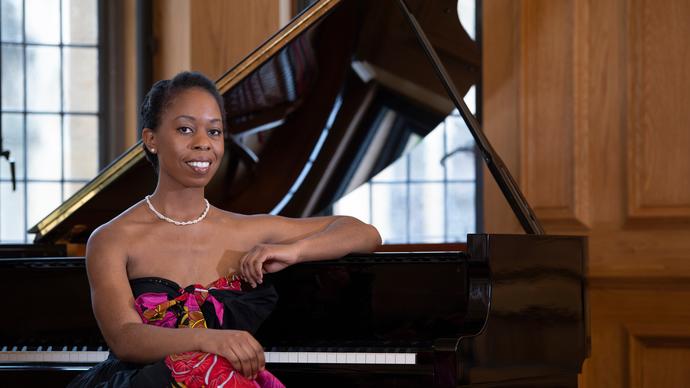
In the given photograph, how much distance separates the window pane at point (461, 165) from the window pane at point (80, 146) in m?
1.90

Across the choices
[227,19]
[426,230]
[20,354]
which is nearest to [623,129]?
[426,230]

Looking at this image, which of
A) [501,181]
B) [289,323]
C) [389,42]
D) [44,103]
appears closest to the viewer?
[289,323]

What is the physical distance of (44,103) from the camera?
5172 millimetres

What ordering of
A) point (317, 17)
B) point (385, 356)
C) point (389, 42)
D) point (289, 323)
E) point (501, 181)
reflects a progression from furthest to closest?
point (389, 42), point (317, 17), point (501, 181), point (289, 323), point (385, 356)

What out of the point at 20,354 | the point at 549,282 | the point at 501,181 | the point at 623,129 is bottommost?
the point at 20,354

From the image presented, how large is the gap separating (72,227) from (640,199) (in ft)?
7.76

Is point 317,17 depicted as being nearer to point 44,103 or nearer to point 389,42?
point 389,42

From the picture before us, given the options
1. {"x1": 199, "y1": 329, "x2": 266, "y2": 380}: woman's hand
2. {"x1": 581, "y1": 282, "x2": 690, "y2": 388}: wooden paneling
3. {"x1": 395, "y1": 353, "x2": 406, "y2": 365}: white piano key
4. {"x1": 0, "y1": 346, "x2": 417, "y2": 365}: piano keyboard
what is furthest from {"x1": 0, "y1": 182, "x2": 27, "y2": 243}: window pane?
{"x1": 199, "y1": 329, "x2": 266, "y2": 380}: woman's hand

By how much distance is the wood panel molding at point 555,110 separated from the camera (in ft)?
14.0

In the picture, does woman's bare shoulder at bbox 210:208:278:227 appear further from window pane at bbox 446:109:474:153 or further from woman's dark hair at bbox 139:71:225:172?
window pane at bbox 446:109:474:153

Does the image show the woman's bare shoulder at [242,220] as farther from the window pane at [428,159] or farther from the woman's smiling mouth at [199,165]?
the window pane at [428,159]

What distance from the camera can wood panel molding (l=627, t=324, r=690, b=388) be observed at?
4078 millimetres

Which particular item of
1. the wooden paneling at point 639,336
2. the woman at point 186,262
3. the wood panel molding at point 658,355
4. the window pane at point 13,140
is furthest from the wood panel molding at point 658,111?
the window pane at point 13,140

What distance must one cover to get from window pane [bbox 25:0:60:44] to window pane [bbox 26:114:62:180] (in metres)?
0.41
